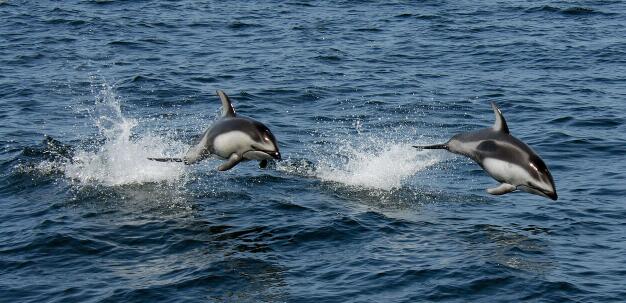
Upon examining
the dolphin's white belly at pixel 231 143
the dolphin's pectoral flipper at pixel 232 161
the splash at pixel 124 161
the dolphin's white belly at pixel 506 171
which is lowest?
the splash at pixel 124 161

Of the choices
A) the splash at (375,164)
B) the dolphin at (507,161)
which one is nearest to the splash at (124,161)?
the splash at (375,164)

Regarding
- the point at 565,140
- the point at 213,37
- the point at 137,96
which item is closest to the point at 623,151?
the point at 565,140

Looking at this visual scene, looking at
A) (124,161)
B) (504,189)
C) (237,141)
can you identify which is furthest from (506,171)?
(124,161)

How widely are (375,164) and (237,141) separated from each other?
5299 mm

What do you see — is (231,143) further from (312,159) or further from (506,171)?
(312,159)

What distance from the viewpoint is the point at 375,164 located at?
20016 millimetres

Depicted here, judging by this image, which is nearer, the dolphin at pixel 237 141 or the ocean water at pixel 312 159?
the ocean water at pixel 312 159

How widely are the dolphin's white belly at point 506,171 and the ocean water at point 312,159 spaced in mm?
1071

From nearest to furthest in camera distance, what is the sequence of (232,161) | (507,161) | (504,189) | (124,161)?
(507,161), (504,189), (232,161), (124,161)

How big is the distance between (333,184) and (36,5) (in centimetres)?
2283

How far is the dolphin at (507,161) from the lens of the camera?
14.8m

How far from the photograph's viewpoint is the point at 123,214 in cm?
1719

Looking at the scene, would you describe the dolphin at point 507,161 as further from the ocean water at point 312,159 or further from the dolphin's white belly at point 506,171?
the ocean water at point 312,159

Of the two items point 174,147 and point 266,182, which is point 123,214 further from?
point 174,147
